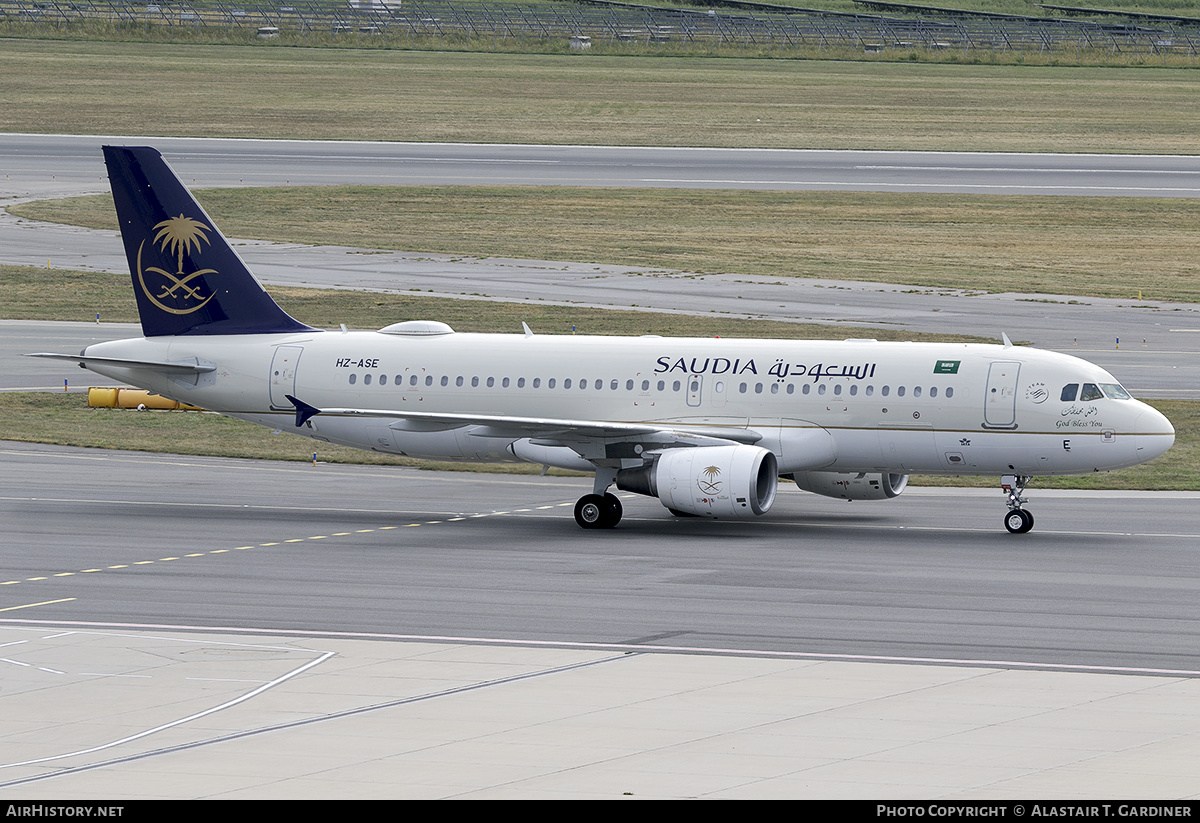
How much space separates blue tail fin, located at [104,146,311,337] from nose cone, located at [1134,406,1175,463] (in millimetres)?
20173

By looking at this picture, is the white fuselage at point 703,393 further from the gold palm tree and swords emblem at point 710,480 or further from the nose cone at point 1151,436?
the gold palm tree and swords emblem at point 710,480

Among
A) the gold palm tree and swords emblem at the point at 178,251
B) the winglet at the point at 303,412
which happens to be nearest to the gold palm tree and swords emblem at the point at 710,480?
the winglet at the point at 303,412

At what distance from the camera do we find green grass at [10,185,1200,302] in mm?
81312

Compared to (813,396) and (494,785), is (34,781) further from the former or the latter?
(813,396)

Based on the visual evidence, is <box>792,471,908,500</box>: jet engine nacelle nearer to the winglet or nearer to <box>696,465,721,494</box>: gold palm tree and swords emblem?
<box>696,465,721,494</box>: gold palm tree and swords emblem

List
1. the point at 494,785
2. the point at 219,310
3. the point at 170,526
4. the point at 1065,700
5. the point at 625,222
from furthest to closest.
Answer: the point at 625,222 < the point at 219,310 < the point at 170,526 < the point at 1065,700 < the point at 494,785

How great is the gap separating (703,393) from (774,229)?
5250 centimetres

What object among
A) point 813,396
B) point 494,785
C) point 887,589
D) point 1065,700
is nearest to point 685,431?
point 813,396

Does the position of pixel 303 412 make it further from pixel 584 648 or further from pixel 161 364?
pixel 584 648

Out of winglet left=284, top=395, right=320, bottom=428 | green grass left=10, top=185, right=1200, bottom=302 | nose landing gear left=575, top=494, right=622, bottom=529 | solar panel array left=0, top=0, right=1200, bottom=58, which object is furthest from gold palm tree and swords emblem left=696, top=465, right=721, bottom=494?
solar panel array left=0, top=0, right=1200, bottom=58

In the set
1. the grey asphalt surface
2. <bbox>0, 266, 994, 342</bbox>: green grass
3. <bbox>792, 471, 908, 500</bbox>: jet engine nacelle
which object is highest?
<bbox>0, 266, 994, 342</bbox>: green grass

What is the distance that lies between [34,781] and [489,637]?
944 centimetres

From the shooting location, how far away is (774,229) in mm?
91625
